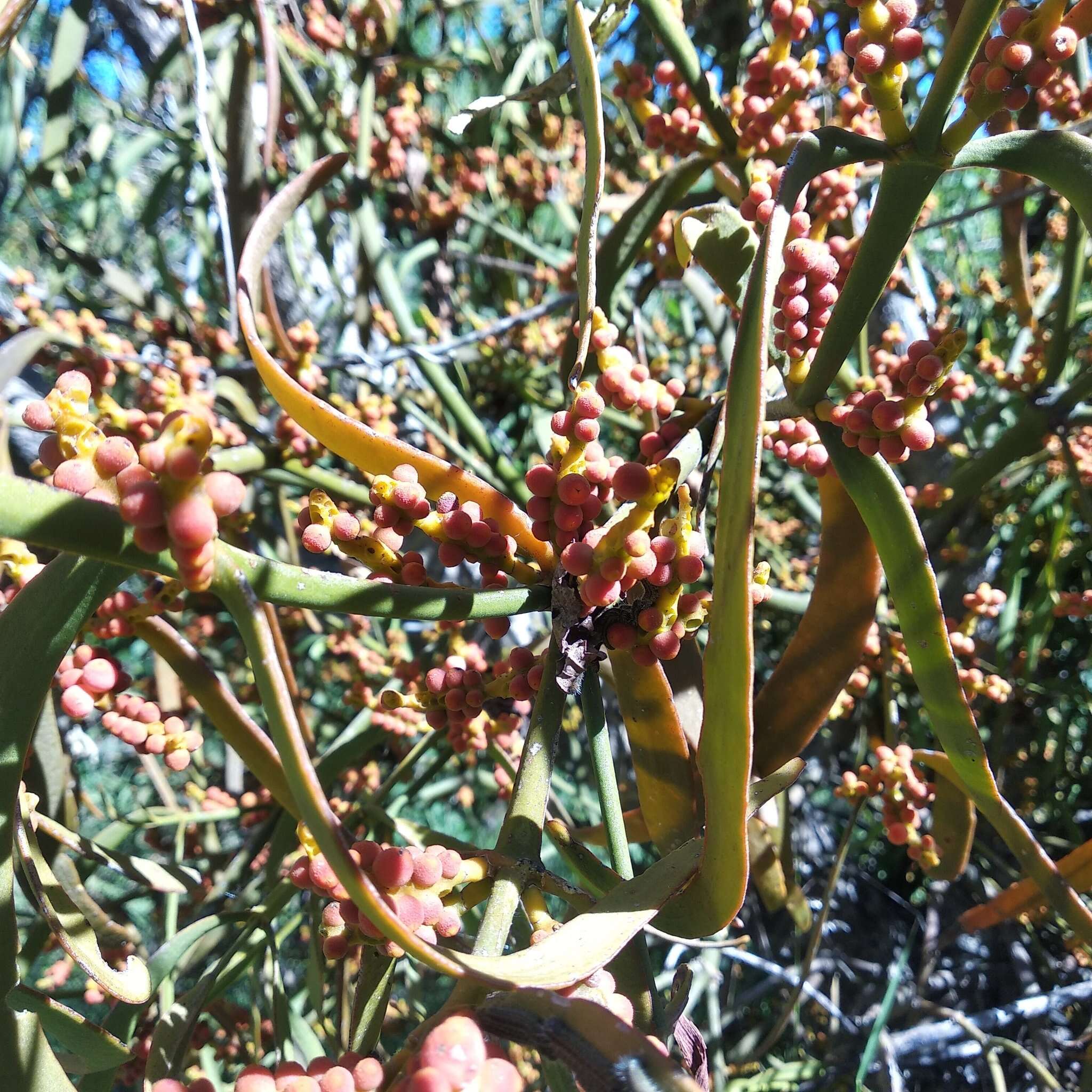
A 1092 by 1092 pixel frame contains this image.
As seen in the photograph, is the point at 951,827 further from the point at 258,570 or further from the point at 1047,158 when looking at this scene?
the point at 258,570

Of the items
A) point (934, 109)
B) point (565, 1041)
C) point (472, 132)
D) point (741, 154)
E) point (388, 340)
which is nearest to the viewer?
point (565, 1041)

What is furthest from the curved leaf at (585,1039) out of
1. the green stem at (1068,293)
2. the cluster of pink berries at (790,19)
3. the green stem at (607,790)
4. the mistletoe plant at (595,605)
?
the green stem at (1068,293)

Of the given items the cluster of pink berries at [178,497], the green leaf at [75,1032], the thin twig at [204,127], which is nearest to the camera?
the cluster of pink berries at [178,497]

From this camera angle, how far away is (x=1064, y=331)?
3.04 feet

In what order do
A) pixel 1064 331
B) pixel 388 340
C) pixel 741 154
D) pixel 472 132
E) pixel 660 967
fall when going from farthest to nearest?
pixel 472 132
pixel 388 340
pixel 660 967
pixel 1064 331
pixel 741 154

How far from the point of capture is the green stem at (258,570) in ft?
0.94

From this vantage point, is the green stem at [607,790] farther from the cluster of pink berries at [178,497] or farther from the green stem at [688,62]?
the green stem at [688,62]

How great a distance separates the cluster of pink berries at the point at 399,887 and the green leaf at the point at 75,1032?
11cm

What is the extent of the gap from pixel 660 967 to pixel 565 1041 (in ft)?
3.67

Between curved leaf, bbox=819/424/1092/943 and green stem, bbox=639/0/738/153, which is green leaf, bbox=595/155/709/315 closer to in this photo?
green stem, bbox=639/0/738/153

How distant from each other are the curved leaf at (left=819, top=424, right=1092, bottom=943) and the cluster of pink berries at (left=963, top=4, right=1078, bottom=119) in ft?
0.60

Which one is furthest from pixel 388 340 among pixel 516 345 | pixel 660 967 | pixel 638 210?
pixel 660 967

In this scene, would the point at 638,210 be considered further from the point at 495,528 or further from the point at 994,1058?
the point at 994,1058

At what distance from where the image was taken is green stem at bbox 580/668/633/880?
0.47m
